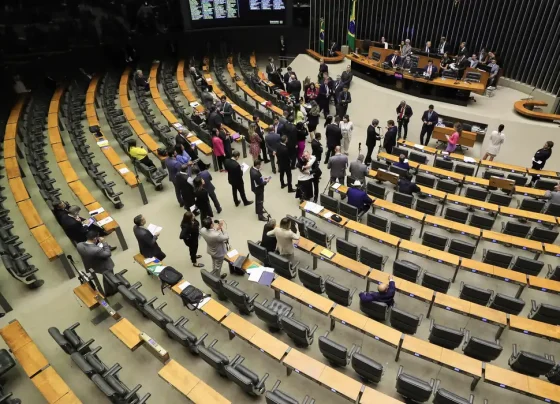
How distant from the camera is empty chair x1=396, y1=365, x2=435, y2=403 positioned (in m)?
4.78

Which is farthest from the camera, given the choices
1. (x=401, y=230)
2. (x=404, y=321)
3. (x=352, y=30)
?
(x=352, y=30)

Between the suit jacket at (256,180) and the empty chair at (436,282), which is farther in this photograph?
the suit jacket at (256,180)

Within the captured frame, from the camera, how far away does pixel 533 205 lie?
8375 millimetres

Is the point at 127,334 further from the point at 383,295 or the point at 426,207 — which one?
the point at 426,207

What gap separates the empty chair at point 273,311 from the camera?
5856 millimetres

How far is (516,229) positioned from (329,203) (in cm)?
376

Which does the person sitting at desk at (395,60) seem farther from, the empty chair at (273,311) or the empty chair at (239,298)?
the empty chair at (239,298)

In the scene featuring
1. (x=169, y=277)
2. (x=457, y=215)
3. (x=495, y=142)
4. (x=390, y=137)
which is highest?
(x=390, y=137)

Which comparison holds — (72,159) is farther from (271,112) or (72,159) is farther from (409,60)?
(409,60)

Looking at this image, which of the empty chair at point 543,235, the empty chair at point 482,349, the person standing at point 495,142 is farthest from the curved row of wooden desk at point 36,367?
the person standing at point 495,142

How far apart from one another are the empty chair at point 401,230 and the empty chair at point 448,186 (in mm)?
1997

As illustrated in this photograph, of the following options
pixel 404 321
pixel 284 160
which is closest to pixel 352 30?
pixel 284 160

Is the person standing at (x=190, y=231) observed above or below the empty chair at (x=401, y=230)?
above

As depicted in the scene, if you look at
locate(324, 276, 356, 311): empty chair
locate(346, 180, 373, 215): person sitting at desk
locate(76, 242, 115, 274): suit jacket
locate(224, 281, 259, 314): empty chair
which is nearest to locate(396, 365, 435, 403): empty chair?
locate(324, 276, 356, 311): empty chair
